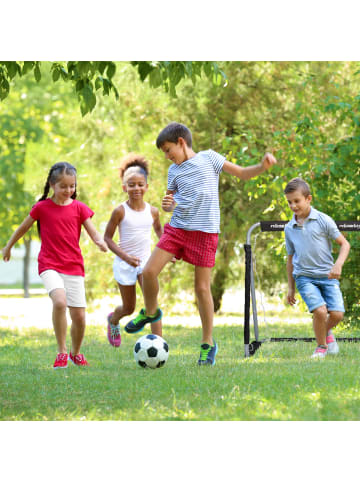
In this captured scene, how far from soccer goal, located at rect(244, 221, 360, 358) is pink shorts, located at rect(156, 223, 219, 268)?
66 centimetres

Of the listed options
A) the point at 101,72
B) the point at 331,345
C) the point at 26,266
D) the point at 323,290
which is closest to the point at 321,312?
the point at 323,290

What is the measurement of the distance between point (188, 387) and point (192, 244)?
143 cm

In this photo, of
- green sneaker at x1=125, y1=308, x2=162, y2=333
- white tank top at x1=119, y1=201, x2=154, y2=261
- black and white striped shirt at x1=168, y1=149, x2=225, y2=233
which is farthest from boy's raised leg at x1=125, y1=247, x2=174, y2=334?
white tank top at x1=119, y1=201, x2=154, y2=261

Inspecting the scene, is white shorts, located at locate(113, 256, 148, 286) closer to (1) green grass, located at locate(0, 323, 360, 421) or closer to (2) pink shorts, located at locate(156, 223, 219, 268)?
(1) green grass, located at locate(0, 323, 360, 421)

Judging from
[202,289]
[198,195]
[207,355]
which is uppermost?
[198,195]

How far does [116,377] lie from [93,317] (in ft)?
25.9

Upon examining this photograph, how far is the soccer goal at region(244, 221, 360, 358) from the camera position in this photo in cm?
666

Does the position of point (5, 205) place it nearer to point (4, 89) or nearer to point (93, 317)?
point (93, 317)

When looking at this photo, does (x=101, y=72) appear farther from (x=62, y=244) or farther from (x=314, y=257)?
(x=314, y=257)

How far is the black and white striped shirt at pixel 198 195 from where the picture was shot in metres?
5.97

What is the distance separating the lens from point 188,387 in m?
5.04

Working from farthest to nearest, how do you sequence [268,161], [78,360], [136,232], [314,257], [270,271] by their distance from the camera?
[270,271] → [136,232] → [314,257] → [78,360] → [268,161]

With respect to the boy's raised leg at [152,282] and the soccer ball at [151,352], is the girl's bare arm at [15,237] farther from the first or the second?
the soccer ball at [151,352]

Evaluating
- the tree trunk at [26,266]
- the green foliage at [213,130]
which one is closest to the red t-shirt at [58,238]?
the green foliage at [213,130]
